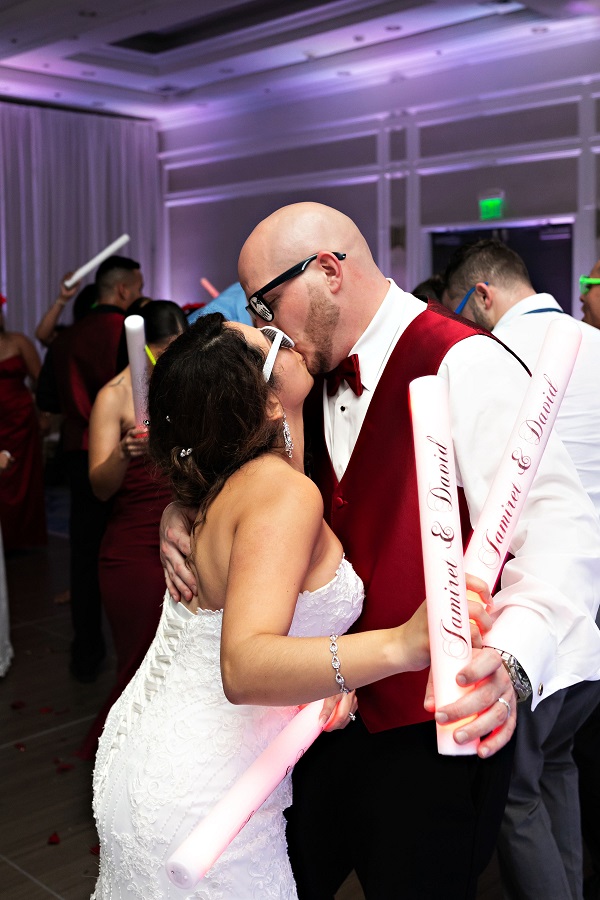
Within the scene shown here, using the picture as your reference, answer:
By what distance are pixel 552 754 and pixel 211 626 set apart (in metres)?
A: 1.26

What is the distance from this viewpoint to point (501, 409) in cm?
153

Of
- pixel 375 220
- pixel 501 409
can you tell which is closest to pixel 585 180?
pixel 375 220

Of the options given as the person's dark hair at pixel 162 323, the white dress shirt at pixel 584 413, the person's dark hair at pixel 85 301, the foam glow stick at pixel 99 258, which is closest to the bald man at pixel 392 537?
the white dress shirt at pixel 584 413

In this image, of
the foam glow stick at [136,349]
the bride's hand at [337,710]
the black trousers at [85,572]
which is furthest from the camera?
the black trousers at [85,572]

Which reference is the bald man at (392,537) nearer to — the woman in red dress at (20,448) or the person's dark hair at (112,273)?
the person's dark hair at (112,273)

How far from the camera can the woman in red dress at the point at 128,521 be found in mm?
3096

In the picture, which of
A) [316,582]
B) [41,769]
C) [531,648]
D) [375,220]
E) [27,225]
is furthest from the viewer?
[27,225]

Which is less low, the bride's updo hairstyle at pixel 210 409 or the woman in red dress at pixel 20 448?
the bride's updo hairstyle at pixel 210 409

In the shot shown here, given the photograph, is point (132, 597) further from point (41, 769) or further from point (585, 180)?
point (585, 180)

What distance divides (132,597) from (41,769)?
0.81 m

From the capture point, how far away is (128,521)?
325cm

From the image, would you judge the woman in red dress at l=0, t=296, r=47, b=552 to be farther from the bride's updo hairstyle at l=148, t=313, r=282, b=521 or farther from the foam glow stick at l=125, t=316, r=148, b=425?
the bride's updo hairstyle at l=148, t=313, r=282, b=521

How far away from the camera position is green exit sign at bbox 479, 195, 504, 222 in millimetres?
7523

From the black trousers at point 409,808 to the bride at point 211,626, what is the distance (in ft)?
0.41
